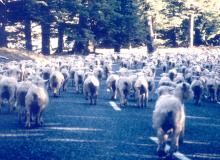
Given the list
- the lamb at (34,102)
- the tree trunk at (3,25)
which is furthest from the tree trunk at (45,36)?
the lamb at (34,102)

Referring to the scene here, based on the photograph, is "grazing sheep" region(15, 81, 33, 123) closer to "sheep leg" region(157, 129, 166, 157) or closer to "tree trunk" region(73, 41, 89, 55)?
"sheep leg" region(157, 129, 166, 157)

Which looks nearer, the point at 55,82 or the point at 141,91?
the point at 141,91

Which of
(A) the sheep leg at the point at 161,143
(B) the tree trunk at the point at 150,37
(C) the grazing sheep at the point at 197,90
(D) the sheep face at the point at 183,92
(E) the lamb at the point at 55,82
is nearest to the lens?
(A) the sheep leg at the point at 161,143

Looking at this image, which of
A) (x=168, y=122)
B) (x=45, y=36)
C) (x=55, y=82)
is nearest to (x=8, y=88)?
(x=55, y=82)

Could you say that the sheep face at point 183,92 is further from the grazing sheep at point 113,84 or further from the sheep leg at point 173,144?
the grazing sheep at point 113,84

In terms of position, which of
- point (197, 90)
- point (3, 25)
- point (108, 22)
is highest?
point (108, 22)

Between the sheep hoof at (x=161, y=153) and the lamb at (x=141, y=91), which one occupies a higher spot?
the lamb at (x=141, y=91)

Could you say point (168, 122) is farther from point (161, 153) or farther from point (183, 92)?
point (183, 92)

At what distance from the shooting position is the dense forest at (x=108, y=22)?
48.8 metres

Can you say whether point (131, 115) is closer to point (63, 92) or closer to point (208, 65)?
point (63, 92)

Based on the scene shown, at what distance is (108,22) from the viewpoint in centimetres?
5762

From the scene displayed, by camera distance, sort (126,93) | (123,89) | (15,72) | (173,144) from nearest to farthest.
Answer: (173,144), (123,89), (126,93), (15,72)

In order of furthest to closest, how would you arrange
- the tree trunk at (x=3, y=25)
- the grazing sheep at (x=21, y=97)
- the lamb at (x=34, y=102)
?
the tree trunk at (x=3, y=25), the grazing sheep at (x=21, y=97), the lamb at (x=34, y=102)

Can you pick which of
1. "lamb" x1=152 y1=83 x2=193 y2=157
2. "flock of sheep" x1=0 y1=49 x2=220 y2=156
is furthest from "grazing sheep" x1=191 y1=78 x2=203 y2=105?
"lamb" x1=152 y1=83 x2=193 y2=157
